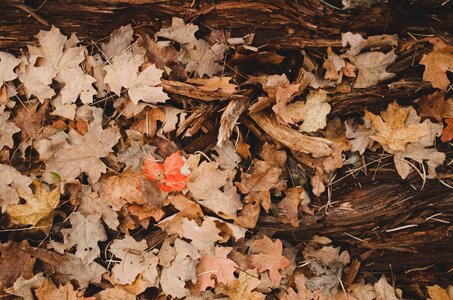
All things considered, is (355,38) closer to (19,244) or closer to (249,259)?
(249,259)

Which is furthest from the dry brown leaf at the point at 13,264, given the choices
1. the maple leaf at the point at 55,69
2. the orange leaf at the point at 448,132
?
the orange leaf at the point at 448,132

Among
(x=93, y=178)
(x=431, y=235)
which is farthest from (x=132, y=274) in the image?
(x=431, y=235)

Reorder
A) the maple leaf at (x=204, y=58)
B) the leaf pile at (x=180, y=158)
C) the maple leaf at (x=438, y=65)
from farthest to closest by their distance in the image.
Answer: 1. the maple leaf at (x=204, y=58)
2. the leaf pile at (x=180, y=158)
3. the maple leaf at (x=438, y=65)

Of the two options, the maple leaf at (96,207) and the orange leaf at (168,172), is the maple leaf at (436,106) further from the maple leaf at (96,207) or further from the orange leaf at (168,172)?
the maple leaf at (96,207)

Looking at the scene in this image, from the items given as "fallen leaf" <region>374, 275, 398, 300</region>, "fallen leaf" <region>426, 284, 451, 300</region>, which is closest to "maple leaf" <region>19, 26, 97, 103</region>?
"fallen leaf" <region>374, 275, 398, 300</region>

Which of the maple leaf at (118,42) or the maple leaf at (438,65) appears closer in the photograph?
the maple leaf at (438,65)

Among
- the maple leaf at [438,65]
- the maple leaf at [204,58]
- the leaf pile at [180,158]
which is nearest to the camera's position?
the maple leaf at [438,65]

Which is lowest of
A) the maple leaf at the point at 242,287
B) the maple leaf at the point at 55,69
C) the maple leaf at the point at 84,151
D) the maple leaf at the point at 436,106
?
the maple leaf at the point at 242,287
